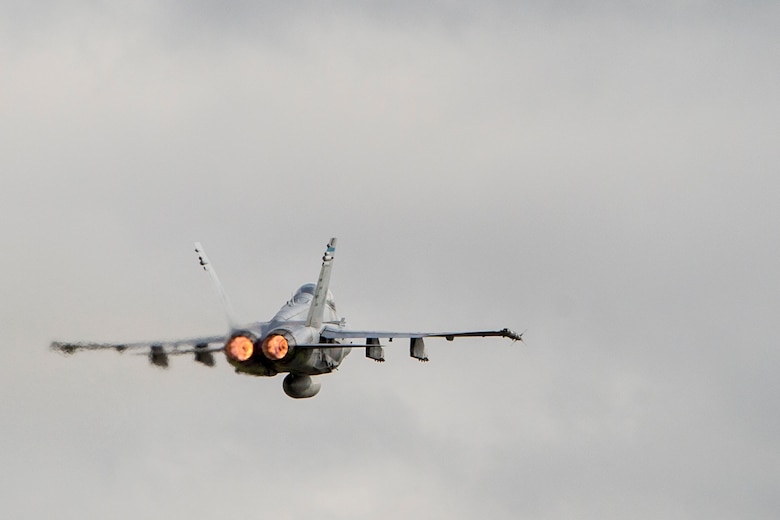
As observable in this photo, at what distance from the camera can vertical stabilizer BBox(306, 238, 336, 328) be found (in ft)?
389

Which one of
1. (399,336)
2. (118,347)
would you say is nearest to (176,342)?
(118,347)

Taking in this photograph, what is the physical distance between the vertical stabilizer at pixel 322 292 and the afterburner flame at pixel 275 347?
3.60 m

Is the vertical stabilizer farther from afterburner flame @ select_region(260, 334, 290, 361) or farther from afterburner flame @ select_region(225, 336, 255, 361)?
afterburner flame @ select_region(225, 336, 255, 361)

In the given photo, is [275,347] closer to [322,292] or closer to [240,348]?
[240,348]

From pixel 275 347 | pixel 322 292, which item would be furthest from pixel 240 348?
pixel 322 292

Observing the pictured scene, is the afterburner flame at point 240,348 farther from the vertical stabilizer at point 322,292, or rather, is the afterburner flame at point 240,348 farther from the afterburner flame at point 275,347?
the vertical stabilizer at point 322,292

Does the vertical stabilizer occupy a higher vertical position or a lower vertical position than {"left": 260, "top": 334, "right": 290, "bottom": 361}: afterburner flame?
higher

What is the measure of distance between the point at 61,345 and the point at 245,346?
12.1m

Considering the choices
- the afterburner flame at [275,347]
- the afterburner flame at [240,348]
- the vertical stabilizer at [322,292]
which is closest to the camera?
the afterburner flame at [240,348]

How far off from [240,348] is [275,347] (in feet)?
5.67

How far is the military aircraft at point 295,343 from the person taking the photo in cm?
11431

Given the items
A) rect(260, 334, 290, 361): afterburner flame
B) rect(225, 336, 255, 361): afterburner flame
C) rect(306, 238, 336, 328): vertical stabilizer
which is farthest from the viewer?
rect(306, 238, 336, 328): vertical stabilizer

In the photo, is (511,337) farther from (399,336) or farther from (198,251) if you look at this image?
(198,251)

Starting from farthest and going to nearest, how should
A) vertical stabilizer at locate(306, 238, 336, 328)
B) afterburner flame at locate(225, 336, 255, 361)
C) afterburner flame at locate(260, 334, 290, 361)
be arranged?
1. vertical stabilizer at locate(306, 238, 336, 328)
2. afterburner flame at locate(260, 334, 290, 361)
3. afterburner flame at locate(225, 336, 255, 361)
